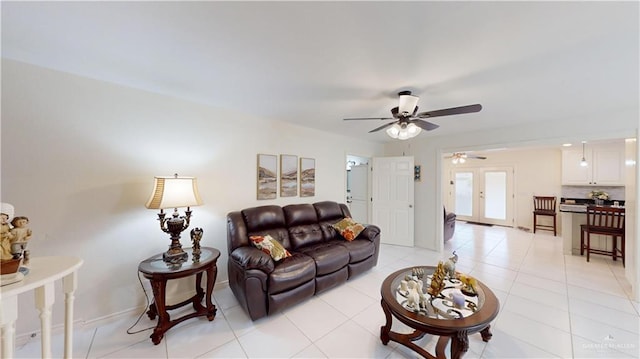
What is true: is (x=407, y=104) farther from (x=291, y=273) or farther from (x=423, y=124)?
(x=291, y=273)

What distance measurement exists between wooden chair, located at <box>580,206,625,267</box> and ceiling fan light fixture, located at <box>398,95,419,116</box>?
4.13 meters

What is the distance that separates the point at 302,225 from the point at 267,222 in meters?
0.56

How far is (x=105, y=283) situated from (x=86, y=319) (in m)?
0.31

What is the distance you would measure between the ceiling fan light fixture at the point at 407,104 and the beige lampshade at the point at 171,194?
2225 millimetres

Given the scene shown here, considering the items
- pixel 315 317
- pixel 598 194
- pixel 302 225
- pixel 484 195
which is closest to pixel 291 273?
pixel 315 317

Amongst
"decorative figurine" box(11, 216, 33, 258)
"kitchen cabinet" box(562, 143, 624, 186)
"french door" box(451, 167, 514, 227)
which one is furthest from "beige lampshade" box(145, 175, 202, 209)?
"french door" box(451, 167, 514, 227)

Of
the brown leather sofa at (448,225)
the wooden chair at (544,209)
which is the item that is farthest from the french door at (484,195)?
the brown leather sofa at (448,225)

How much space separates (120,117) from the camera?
2174 millimetres

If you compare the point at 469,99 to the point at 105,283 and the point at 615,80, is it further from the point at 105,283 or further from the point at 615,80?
the point at 105,283

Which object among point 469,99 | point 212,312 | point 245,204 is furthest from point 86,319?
point 469,99

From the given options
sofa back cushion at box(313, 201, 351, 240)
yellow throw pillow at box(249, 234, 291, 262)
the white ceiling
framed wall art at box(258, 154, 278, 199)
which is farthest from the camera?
sofa back cushion at box(313, 201, 351, 240)

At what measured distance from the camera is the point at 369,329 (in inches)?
81.6

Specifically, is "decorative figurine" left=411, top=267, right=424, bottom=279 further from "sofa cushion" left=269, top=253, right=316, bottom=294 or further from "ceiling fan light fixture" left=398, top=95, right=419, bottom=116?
"ceiling fan light fixture" left=398, top=95, right=419, bottom=116

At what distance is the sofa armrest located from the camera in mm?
2158
